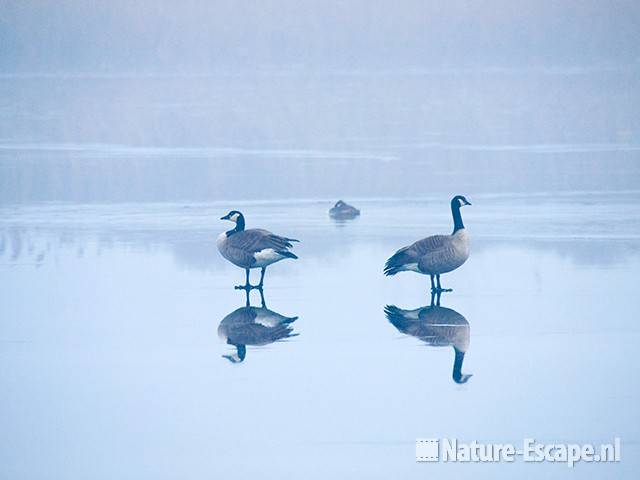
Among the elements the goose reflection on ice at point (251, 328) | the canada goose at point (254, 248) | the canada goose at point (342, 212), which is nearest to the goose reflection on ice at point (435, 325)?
the goose reflection on ice at point (251, 328)

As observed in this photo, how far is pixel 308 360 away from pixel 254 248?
2638 mm

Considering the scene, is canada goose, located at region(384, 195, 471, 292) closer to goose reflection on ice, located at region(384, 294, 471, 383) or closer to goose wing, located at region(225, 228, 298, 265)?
goose reflection on ice, located at region(384, 294, 471, 383)

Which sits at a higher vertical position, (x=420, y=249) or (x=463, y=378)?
(x=420, y=249)

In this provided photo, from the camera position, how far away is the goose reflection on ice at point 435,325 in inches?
346

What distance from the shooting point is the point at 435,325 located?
9.39 m

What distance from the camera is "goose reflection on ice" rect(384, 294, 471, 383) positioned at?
8.80 m

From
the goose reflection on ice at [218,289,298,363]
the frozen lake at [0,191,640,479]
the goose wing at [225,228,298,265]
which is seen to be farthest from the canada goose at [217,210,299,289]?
the goose reflection on ice at [218,289,298,363]

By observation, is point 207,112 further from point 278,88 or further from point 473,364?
point 473,364

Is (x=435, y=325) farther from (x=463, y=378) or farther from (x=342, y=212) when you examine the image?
(x=342, y=212)

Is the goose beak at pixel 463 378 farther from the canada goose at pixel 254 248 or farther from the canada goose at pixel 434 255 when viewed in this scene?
the canada goose at pixel 254 248

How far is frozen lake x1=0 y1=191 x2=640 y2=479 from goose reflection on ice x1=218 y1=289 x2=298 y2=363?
0.09 meters

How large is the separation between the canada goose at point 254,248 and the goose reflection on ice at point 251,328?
33.6 inches

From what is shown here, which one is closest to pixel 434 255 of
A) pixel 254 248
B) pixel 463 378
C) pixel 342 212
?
pixel 254 248

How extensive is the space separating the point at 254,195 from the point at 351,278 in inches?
268
